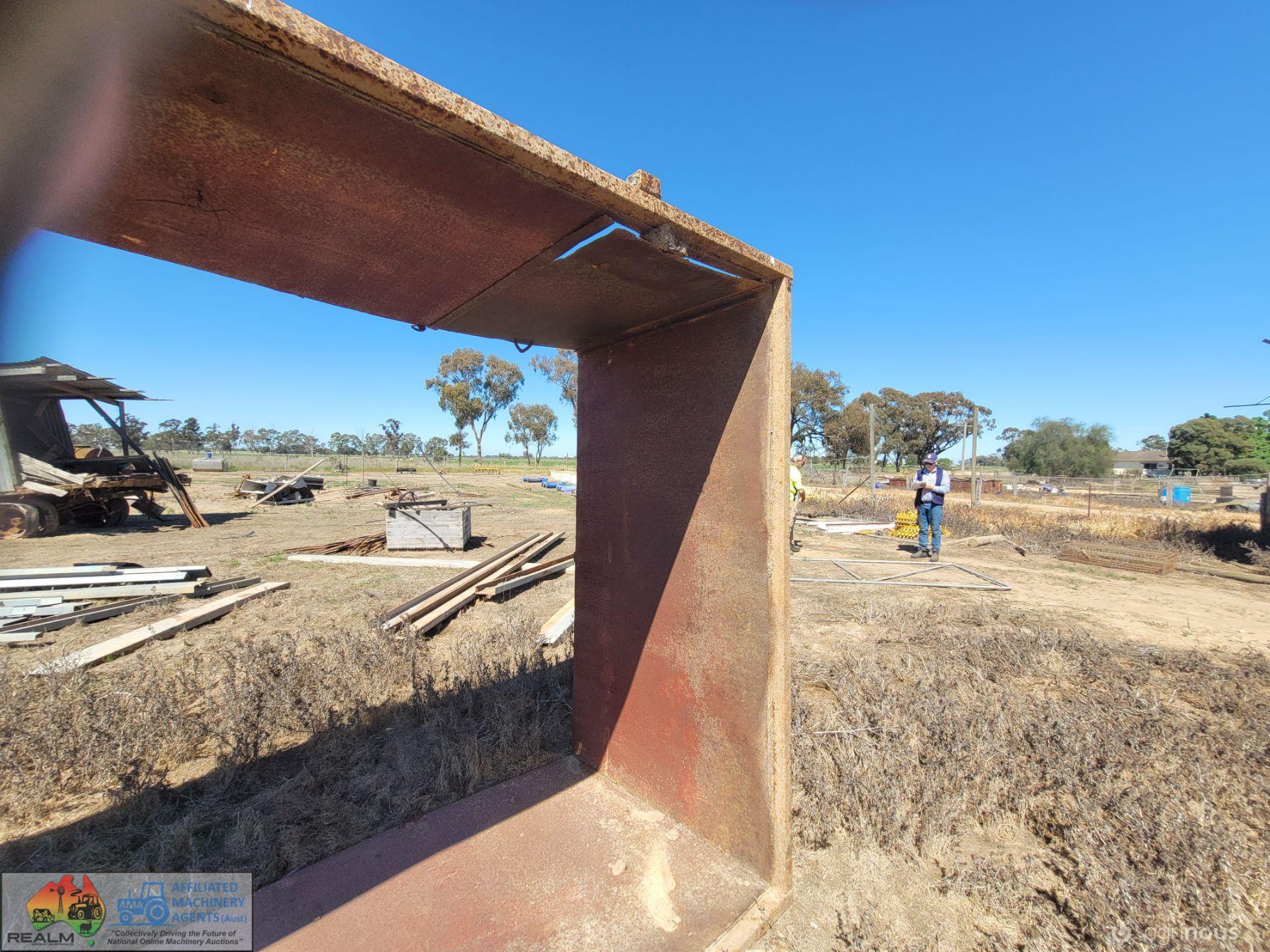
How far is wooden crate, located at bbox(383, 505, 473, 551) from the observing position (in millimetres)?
9180

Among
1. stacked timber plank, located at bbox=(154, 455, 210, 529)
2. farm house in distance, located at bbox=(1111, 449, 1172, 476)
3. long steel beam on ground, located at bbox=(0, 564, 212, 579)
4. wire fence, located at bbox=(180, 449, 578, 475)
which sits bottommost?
long steel beam on ground, located at bbox=(0, 564, 212, 579)

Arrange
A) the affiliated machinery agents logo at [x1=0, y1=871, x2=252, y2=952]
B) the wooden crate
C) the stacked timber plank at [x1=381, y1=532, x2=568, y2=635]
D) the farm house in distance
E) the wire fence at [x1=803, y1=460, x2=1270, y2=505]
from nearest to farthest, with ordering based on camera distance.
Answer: the affiliated machinery agents logo at [x1=0, y1=871, x2=252, y2=952] < the stacked timber plank at [x1=381, y1=532, x2=568, y2=635] < the wooden crate < the wire fence at [x1=803, y1=460, x2=1270, y2=505] < the farm house in distance

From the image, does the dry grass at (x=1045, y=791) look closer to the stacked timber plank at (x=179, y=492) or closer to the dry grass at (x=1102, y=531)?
the dry grass at (x=1102, y=531)

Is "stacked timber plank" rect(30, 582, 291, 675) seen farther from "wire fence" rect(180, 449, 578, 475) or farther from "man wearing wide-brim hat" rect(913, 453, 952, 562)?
"wire fence" rect(180, 449, 578, 475)

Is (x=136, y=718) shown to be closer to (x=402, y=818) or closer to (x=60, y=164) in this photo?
(x=402, y=818)

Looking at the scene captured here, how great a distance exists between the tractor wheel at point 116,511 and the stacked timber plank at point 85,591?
814 centimetres

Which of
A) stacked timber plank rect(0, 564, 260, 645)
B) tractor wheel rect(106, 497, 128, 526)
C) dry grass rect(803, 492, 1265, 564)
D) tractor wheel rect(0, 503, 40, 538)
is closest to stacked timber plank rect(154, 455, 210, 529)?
tractor wheel rect(106, 497, 128, 526)

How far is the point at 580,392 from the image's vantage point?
2.66 m

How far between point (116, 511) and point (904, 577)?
56.6ft

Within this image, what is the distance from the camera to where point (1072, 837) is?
2057 millimetres

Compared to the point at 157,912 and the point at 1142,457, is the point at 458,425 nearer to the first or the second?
the point at 157,912

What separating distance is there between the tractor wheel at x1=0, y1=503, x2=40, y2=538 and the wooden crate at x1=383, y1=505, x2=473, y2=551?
796cm

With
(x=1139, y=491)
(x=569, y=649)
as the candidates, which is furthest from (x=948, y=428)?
(x=569, y=649)

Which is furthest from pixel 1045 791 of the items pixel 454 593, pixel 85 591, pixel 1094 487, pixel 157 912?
pixel 1094 487
